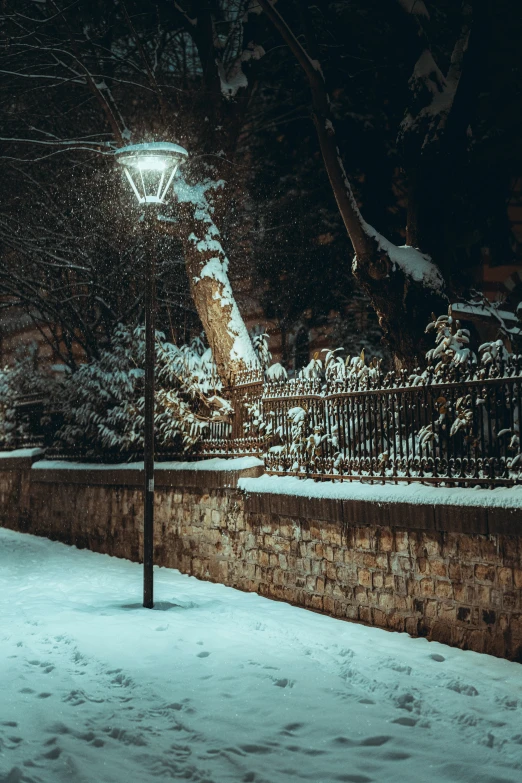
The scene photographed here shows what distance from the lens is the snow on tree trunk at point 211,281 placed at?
13664mm

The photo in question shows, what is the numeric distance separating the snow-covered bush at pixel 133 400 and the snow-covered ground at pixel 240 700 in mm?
3563

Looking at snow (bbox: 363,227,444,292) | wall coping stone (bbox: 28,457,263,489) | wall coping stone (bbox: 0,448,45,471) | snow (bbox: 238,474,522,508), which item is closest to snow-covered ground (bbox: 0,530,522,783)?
snow (bbox: 238,474,522,508)

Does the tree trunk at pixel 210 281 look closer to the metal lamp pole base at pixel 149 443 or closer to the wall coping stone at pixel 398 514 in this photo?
the metal lamp pole base at pixel 149 443

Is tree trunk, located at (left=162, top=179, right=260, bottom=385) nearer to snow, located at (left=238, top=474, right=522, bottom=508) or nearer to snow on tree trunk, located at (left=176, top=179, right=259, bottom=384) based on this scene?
snow on tree trunk, located at (left=176, top=179, right=259, bottom=384)

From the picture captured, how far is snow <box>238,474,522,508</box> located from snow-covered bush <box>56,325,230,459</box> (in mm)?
1873

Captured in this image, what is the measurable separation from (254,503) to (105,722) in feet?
16.2

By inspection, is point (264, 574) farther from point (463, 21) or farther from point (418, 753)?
point (463, 21)

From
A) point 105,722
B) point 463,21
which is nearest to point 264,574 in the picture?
point 105,722

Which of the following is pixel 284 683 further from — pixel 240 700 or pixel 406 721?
pixel 406 721

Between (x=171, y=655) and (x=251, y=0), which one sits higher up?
(x=251, y=0)

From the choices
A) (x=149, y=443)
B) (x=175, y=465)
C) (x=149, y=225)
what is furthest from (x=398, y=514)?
(x=175, y=465)

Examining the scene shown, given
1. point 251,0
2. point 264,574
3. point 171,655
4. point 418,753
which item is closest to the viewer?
point 418,753

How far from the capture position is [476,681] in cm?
625

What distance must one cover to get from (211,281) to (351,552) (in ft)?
21.8
